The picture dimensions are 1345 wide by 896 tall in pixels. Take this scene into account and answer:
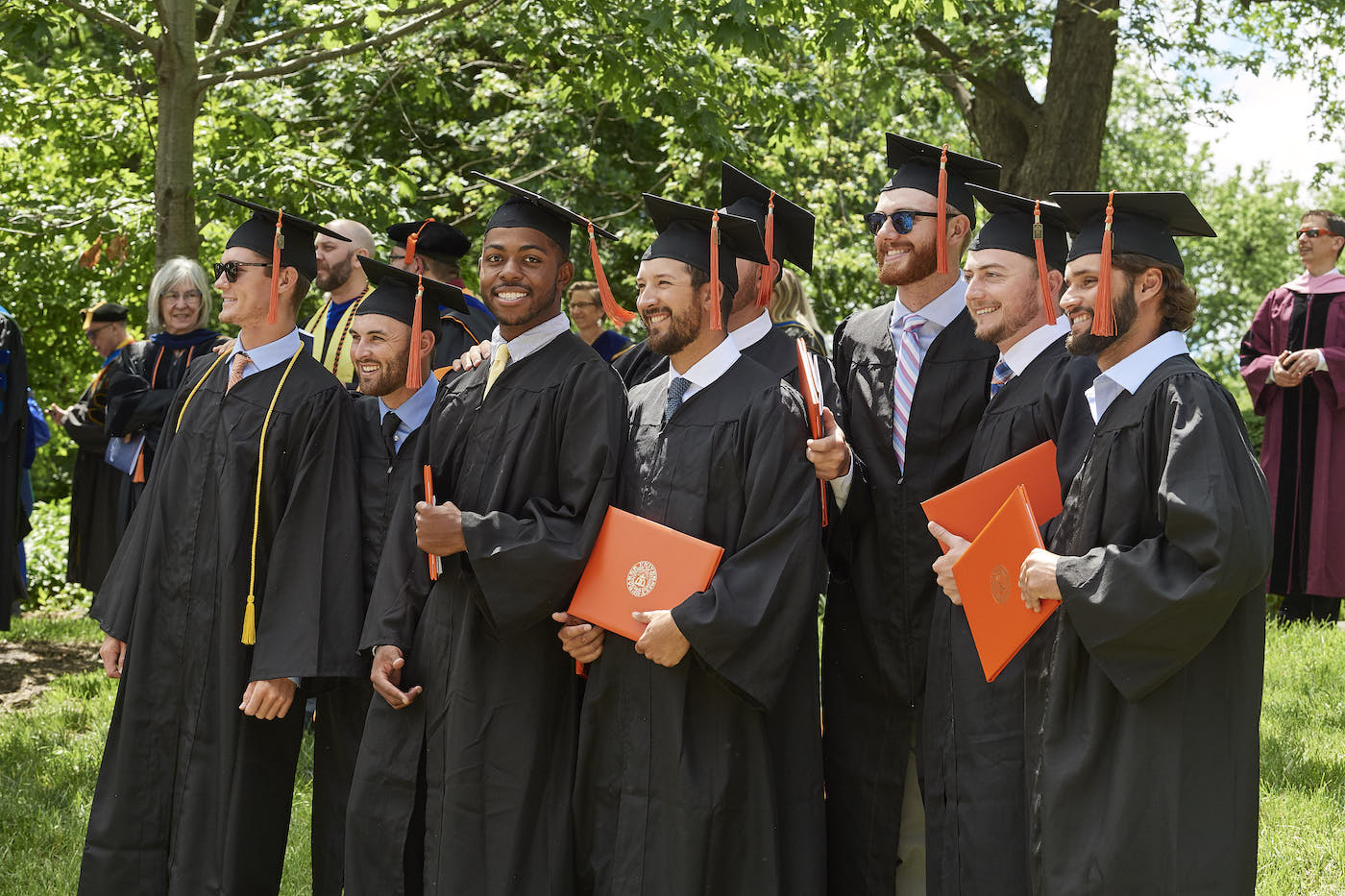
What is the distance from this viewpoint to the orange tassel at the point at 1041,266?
4055 millimetres

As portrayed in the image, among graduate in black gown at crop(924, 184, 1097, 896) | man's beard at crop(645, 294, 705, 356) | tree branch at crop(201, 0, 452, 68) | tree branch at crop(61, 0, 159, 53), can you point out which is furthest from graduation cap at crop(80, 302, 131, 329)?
graduate in black gown at crop(924, 184, 1097, 896)

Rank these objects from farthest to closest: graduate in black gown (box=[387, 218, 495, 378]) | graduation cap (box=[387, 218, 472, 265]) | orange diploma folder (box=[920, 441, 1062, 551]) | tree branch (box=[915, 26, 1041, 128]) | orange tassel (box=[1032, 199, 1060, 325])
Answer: tree branch (box=[915, 26, 1041, 128])
graduation cap (box=[387, 218, 472, 265])
graduate in black gown (box=[387, 218, 495, 378])
orange tassel (box=[1032, 199, 1060, 325])
orange diploma folder (box=[920, 441, 1062, 551])

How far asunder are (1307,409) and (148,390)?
23.9ft

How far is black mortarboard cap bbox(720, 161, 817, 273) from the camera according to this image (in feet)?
15.2

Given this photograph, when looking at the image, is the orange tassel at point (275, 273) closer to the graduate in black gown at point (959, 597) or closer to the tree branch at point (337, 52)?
the graduate in black gown at point (959, 597)

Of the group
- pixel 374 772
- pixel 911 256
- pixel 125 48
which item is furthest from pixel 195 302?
pixel 911 256

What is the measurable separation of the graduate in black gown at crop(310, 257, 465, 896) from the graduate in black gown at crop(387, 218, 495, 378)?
1.00 meters

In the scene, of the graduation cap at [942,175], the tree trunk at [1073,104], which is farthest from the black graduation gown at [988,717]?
the tree trunk at [1073,104]

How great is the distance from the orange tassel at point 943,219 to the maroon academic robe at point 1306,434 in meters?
5.22

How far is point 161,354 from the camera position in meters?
7.19

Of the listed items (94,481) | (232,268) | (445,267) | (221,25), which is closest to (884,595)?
(232,268)

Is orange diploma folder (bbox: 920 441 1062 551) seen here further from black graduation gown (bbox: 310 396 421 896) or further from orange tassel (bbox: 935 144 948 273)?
black graduation gown (bbox: 310 396 421 896)

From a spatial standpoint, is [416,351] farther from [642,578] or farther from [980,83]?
[980,83]

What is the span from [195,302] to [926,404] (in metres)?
4.44
